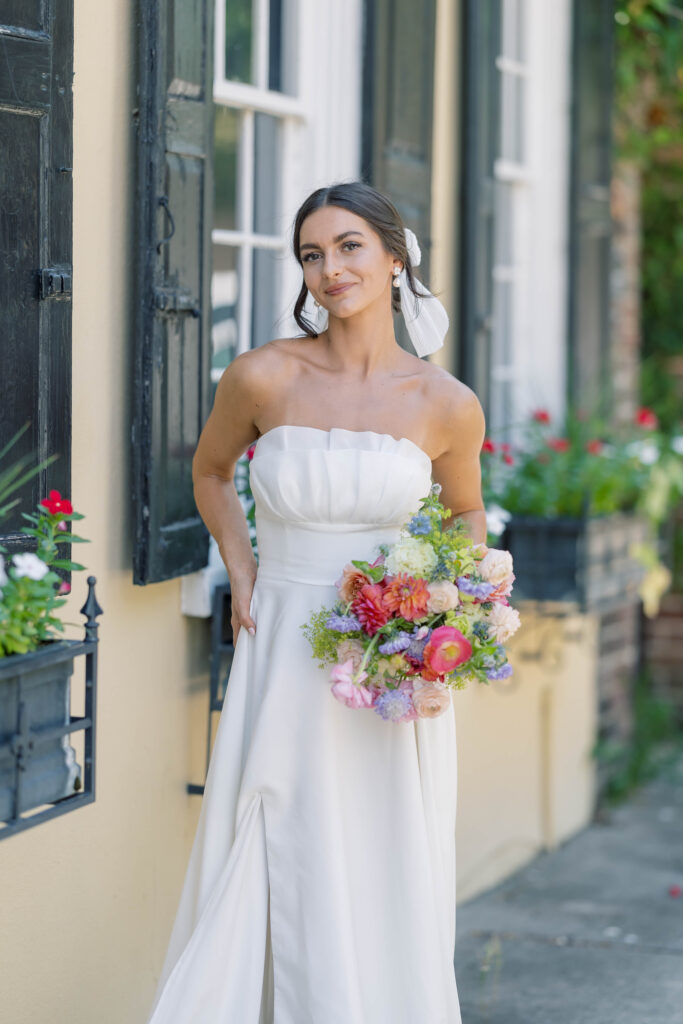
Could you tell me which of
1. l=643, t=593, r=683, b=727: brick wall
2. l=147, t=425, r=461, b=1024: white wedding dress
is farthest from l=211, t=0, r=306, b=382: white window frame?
l=643, t=593, r=683, b=727: brick wall

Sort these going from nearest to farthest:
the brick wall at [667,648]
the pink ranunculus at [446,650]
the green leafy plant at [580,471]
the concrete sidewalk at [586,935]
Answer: the pink ranunculus at [446,650] < the concrete sidewalk at [586,935] < the green leafy plant at [580,471] < the brick wall at [667,648]

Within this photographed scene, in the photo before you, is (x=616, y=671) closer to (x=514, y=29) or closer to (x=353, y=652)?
(x=514, y=29)

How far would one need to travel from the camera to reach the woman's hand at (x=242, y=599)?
314cm

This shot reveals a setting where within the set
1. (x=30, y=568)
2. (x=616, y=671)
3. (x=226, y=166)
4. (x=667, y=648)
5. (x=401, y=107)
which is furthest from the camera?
(x=667, y=648)

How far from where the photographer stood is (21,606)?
8.44 ft

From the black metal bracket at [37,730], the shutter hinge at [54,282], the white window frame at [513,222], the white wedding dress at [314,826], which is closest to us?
the black metal bracket at [37,730]

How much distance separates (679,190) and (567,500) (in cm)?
301

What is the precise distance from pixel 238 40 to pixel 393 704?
2313 millimetres

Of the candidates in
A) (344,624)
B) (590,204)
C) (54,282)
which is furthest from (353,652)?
(590,204)

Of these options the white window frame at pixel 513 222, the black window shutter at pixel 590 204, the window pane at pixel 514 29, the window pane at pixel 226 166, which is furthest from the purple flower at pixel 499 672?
the window pane at pixel 514 29

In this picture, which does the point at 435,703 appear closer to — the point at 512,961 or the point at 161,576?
the point at 161,576

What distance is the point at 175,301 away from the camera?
3533 millimetres

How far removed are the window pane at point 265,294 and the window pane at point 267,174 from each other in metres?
0.09

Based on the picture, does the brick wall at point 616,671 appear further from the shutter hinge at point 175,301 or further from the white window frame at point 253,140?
the shutter hinge at point 175,301
